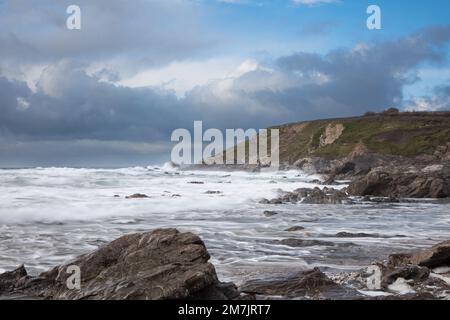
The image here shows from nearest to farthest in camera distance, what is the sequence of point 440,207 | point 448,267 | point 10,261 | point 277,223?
point 448,267 → point 10,261 → point 277,223 → point 440,207

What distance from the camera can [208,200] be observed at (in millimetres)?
38000

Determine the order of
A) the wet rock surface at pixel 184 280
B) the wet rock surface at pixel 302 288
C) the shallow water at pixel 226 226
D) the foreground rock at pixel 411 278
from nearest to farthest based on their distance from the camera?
1. the wet rock surface at pixel 184 280
2. the wet rock surface at pixel 302 288
3. the foreground rock at pixel 411 278
4. the shallow water at pixel 226 226

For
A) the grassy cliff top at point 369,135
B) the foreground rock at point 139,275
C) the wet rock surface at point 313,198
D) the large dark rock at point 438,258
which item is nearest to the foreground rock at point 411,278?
the large dark rock at point 438,258

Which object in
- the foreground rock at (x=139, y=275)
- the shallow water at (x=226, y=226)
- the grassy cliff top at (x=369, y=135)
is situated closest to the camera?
the foreground rock at (x=139, y=275)

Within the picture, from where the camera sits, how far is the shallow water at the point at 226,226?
15.1 meters

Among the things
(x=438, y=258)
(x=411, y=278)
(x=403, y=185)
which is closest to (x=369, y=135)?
(x=403, y=185)

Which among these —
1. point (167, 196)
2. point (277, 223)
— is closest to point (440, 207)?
point (277, 223)

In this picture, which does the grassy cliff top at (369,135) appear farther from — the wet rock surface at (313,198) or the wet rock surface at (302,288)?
the wet rock surface at (302,288)

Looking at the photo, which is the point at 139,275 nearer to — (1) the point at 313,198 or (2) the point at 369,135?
(1) the point at 313,198

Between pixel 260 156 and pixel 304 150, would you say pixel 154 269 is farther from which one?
pixel 260 156

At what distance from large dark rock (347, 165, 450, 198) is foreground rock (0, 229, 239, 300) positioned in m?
34.3

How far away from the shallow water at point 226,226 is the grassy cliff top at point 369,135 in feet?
176

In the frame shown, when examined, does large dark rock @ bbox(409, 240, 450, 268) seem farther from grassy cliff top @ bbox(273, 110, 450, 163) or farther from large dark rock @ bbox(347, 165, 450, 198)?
grassy cliff top @ bbox(273, 110, 450, 163)
